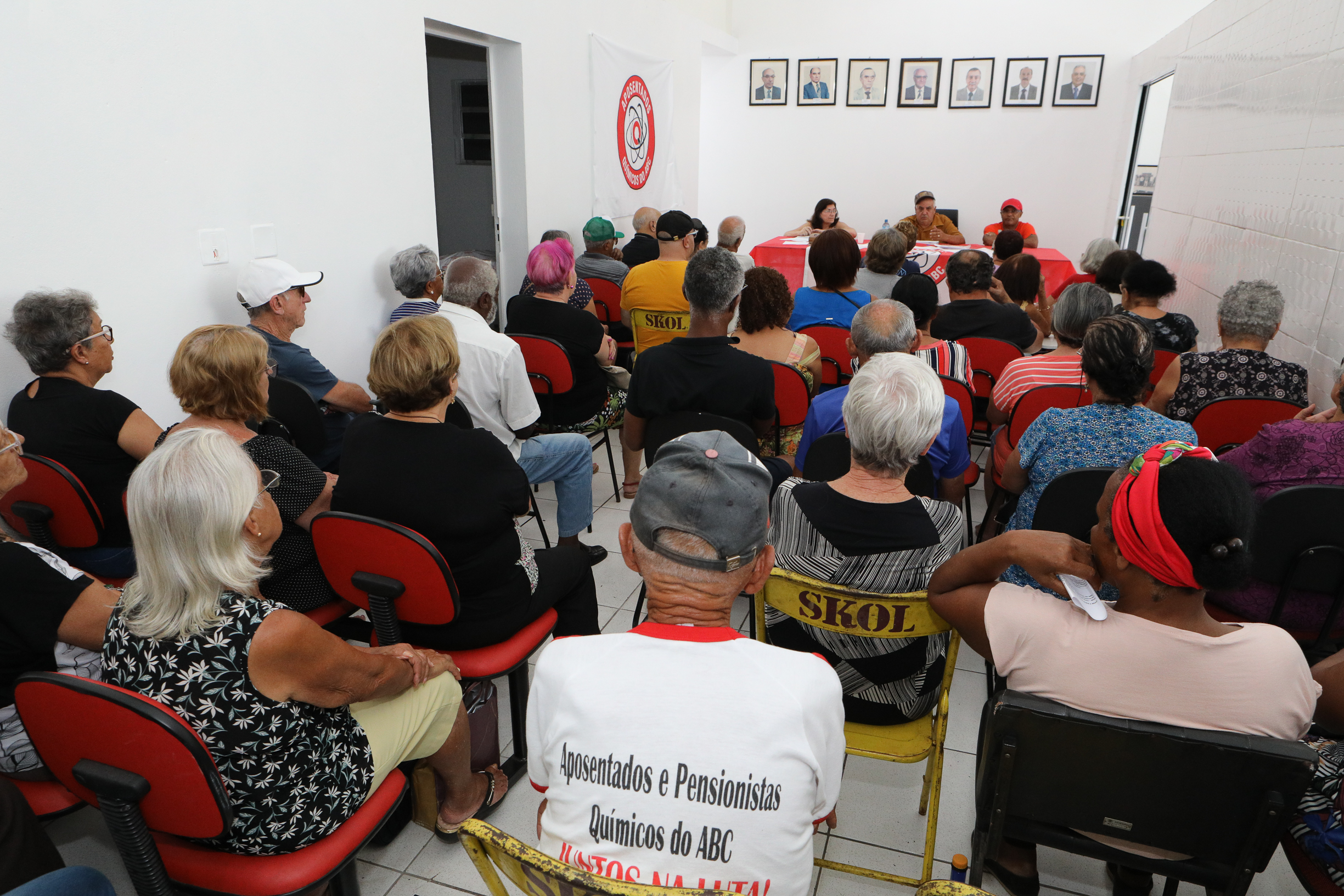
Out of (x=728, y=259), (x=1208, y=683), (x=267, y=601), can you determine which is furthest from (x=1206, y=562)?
(x=728, y=259)

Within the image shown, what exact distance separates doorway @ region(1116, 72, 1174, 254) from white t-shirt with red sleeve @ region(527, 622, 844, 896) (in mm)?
8148

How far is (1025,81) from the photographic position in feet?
29.2

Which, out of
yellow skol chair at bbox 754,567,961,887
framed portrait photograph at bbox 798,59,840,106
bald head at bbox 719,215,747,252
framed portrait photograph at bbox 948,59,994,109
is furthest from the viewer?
framed portrait photograph at bbox 798,59,840,106

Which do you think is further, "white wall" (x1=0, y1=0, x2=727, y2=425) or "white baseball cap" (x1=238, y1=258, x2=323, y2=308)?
"white baseball cap" (x1=238, y1=258, x2=323, y2=308)

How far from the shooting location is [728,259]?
3.04 m

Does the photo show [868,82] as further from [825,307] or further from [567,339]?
[567,339]

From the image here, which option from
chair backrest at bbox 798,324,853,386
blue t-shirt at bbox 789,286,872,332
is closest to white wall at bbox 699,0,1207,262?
blue t-shirt at bbox 789,286,872,332

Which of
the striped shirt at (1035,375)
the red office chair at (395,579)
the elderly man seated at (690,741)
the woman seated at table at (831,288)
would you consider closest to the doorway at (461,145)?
the woman seated at table at (831,288)

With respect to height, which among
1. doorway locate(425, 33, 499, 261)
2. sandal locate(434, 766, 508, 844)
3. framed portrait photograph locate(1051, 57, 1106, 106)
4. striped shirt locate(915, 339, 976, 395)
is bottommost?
sandal locate(434, 766, 508, 844)

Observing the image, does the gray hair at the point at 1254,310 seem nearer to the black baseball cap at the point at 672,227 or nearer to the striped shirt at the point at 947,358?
the striped shirt at the point at 947,358

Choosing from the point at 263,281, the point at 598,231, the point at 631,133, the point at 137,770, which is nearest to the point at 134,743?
the point at 137,770

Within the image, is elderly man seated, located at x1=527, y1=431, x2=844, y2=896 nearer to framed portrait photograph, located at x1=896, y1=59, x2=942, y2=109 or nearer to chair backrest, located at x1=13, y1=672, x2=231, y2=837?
chair backrest, located at x1=13, y1=672, x2=231, y2=837

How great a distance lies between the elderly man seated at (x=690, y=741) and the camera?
949 millimetres

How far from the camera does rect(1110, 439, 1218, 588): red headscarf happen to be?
121 centimetres
